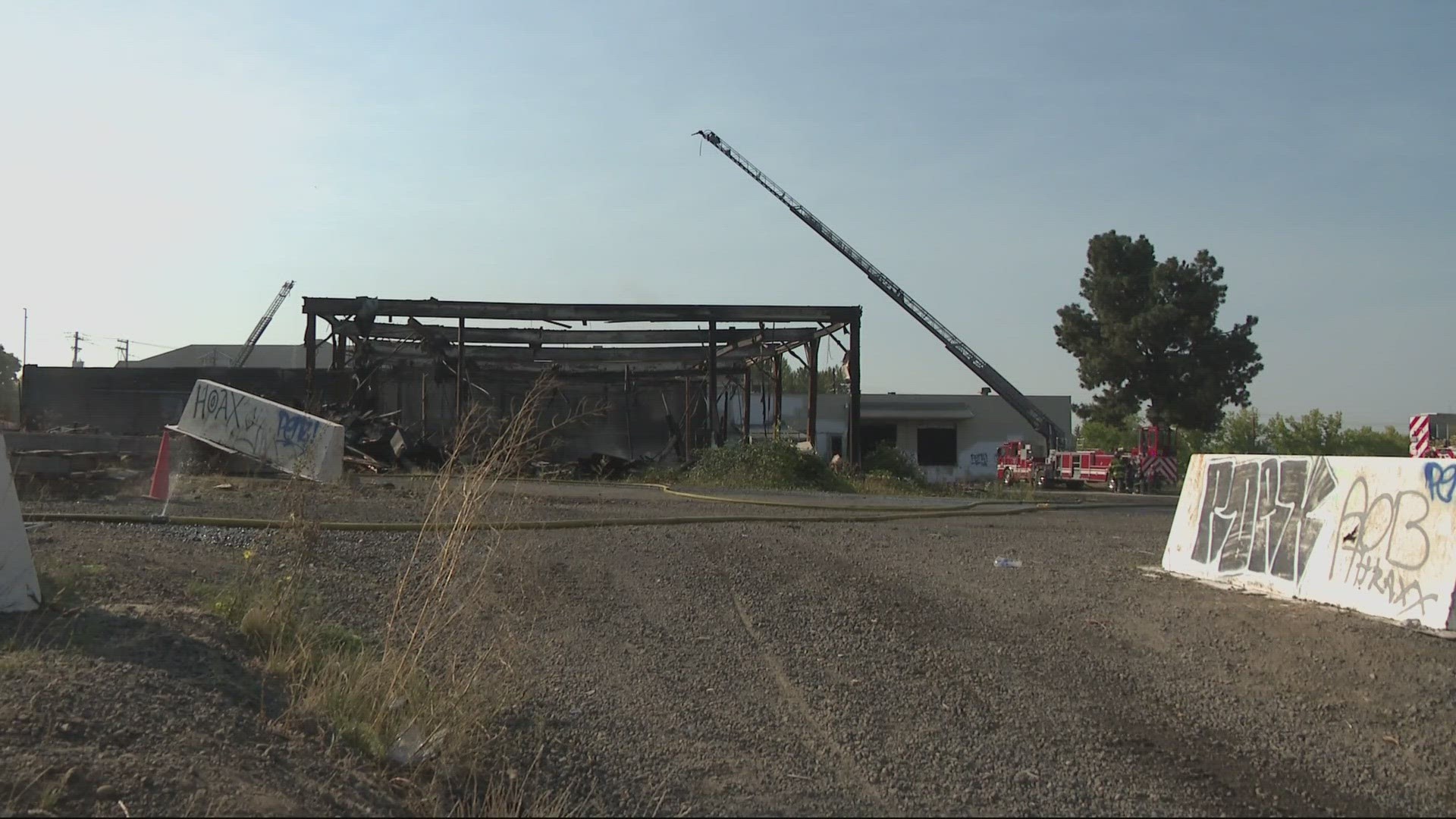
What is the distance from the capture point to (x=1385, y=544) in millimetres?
8117

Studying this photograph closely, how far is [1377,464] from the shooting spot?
27.8ft

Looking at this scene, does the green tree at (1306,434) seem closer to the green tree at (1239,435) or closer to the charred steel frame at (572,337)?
the green tree at (1239,435)

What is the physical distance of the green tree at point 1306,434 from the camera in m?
55.3

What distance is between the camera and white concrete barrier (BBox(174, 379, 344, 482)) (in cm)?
1698

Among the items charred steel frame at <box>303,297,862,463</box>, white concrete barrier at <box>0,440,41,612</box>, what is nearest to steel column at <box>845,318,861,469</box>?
charred steel frame at <box>303,297,862,463</box>

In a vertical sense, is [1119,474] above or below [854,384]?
below

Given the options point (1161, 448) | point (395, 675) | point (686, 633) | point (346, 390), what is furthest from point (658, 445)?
point (395, 675)

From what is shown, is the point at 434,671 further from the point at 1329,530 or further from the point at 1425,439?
the point at 1425,439

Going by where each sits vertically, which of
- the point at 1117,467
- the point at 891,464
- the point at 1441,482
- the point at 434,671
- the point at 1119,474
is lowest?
the point at 434,671

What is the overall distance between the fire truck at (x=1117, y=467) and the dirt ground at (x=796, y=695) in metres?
27.5

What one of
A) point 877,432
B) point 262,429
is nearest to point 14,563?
point 262,429

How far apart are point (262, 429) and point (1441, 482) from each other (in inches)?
621

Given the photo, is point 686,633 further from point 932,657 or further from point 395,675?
Result: point 395,675

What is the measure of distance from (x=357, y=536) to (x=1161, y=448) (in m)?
30.4
